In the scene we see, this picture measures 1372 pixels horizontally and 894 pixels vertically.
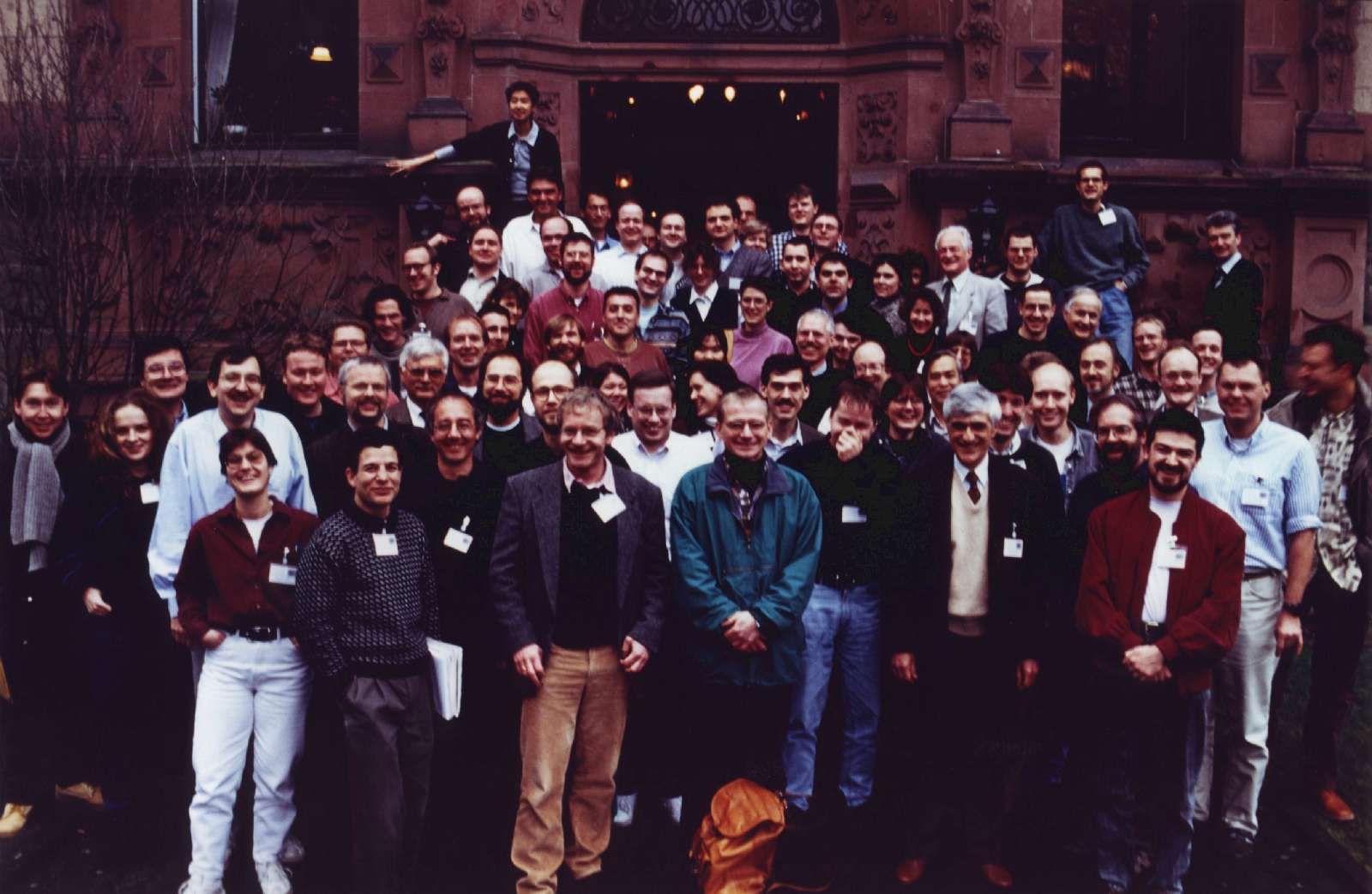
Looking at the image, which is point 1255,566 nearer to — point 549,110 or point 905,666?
point 905,666

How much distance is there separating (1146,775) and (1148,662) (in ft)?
1.80

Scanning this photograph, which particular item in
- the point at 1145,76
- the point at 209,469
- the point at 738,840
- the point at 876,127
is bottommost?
the point at 738,840

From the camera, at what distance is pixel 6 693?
22.0 feet

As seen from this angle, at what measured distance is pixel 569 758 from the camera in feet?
19.1

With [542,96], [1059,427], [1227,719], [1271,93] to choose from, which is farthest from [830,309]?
[1271,93]

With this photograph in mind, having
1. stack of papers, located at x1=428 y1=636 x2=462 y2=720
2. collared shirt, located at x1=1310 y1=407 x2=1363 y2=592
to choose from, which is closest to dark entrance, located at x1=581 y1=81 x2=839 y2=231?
collared shirt, located at x1=1310 y1=407 x2=1363 y2=592

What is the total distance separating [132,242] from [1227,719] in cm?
869

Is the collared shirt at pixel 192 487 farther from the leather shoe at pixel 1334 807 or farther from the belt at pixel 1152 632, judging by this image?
the leather shoe at pixel 1334 807

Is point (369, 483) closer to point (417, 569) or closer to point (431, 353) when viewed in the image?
point (417, 569)

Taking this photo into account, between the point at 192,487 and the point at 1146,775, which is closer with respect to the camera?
the point at 1146,775

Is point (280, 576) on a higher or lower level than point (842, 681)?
higher

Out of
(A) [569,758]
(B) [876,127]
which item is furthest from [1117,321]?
(A) [569,758]

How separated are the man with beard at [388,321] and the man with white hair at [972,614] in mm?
3258

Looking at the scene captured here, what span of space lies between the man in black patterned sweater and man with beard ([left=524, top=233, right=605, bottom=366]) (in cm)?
315
